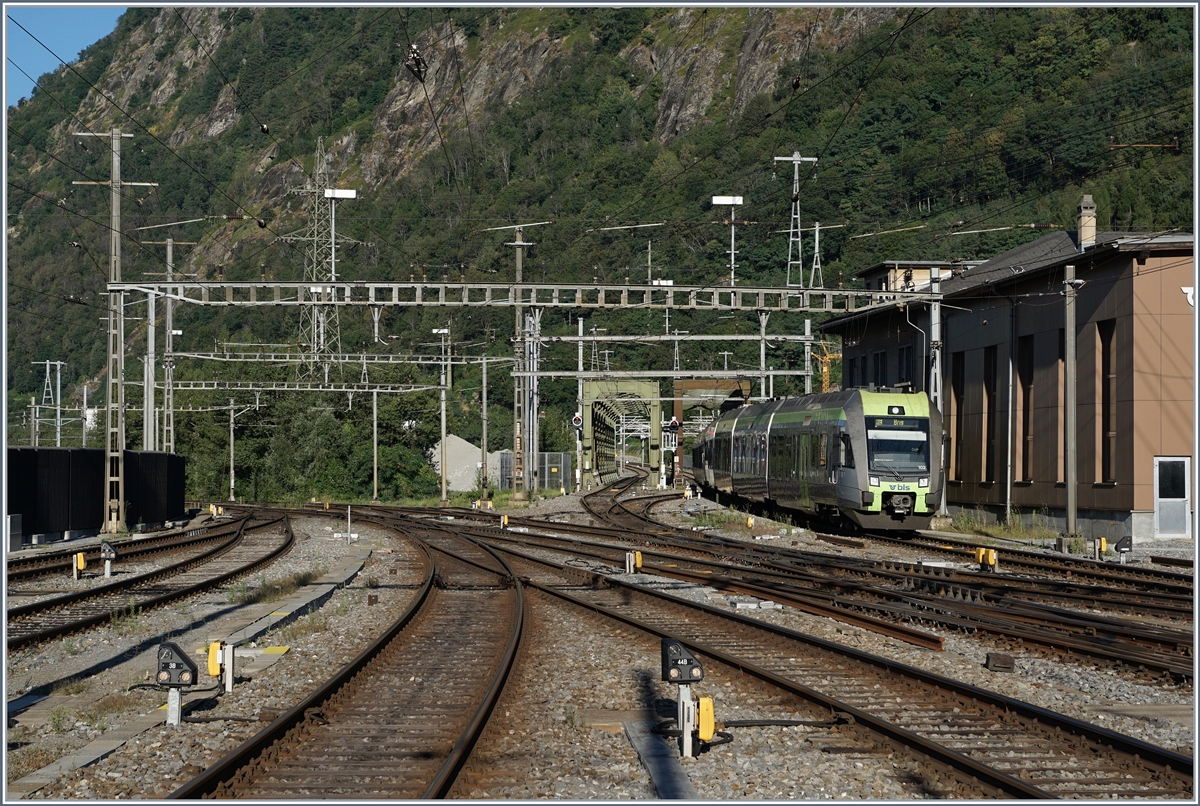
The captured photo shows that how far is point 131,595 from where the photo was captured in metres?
20.8

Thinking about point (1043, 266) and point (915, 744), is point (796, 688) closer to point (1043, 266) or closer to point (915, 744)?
point (915, 744)

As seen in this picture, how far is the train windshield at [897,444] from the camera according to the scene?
94.4 feet

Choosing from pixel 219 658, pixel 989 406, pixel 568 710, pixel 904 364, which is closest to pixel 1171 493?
pixel 989 406

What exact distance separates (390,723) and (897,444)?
68.1 ft

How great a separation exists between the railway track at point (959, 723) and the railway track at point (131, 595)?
760 cm

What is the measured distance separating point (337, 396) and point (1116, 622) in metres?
88.7

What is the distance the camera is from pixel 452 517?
47.1 m

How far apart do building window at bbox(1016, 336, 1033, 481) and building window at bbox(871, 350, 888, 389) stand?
12.5 metres

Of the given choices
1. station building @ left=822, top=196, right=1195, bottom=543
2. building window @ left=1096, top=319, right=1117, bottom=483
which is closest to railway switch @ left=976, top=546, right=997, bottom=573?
station building @ left=822, top=196, right=1195, bottom=543

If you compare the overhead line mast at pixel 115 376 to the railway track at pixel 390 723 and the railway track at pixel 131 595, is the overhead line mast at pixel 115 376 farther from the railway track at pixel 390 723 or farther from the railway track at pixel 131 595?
the railway track at pixel 390 723

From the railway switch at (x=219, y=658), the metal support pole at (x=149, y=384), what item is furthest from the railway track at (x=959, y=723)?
the metal support pole at (x=149, y=384)

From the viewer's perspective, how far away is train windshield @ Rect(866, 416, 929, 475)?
28.8 meters

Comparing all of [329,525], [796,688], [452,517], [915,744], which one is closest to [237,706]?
[796,688]

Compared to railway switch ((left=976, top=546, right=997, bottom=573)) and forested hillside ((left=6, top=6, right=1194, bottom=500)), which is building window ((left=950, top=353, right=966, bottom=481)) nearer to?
forested hillside ((left=6, top=6, right=1194, bottom=500))
